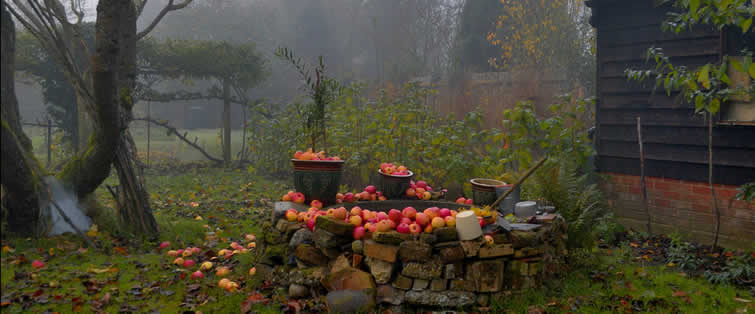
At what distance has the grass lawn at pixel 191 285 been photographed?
282cm

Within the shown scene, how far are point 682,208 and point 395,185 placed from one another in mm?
3509

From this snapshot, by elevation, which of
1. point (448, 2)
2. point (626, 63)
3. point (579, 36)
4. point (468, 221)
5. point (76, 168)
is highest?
point (448, 2)

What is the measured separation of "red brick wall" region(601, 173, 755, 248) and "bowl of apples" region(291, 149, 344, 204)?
3.81m

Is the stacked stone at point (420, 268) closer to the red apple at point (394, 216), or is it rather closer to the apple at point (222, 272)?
the red apple at point (394, 216)

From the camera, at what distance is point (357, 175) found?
7.72m

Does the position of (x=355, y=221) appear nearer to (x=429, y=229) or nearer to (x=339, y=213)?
(x=339, y=213)

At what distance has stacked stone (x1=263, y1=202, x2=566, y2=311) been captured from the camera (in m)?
3.17

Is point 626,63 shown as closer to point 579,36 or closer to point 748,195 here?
point 748,195

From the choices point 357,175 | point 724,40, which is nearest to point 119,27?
point 357,175

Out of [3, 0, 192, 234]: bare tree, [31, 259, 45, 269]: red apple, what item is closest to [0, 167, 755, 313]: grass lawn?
[31, 259, 45, 269]: red apple

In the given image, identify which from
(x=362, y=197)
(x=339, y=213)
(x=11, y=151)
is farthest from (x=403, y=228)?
(x=11, y=151)

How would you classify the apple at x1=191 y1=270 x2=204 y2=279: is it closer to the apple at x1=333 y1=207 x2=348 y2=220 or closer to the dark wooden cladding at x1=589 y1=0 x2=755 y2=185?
the apple at x1=333 y1=207 x2=348 y2=220

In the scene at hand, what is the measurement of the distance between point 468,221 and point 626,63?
151 inches

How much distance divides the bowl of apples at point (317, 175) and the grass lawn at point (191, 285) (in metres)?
0.59
